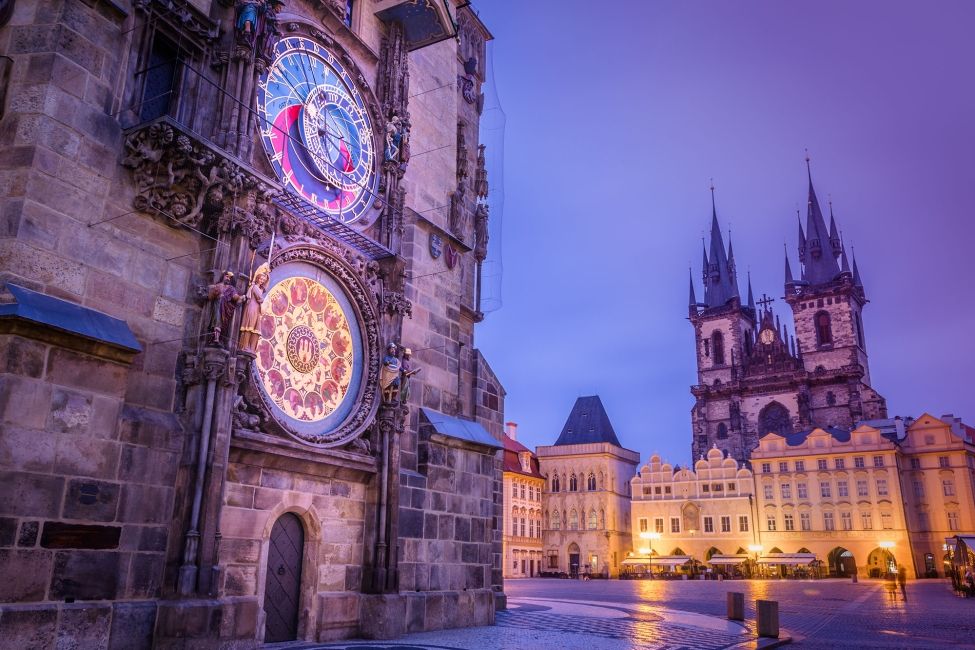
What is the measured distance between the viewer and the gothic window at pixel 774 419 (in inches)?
3228

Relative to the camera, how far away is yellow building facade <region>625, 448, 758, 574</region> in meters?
67.4

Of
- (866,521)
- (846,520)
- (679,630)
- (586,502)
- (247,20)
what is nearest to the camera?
(247,20)

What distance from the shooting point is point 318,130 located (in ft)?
41.4

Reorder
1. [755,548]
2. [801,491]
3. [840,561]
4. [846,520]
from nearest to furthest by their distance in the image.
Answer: [846,520] < [840,561] < [755,548] < [801,491]

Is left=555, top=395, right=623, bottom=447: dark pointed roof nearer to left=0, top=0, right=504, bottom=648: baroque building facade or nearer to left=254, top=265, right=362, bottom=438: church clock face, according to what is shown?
left=0, top=0, right=504, bottom=648: baroque building facade

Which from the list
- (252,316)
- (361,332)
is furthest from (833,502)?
(252,316)

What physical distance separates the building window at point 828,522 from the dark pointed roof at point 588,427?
2130cm

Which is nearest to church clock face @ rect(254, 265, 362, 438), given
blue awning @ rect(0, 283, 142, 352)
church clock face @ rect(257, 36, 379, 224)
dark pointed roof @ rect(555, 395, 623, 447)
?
church clock face @ rect(257, 36, 379, 224)

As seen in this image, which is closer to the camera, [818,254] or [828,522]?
[828,522]

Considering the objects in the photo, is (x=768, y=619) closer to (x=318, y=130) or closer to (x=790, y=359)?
(x=318, y=130)

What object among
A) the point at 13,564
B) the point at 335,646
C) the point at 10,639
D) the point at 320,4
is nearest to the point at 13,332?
the point at 13,564

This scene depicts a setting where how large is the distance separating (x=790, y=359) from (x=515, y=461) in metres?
36.1

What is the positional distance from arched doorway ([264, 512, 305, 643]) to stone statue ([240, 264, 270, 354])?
8.99ft

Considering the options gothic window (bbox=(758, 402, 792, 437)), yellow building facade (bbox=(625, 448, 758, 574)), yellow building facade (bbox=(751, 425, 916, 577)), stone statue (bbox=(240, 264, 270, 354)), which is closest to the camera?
stone statue (bbox=(240, 264, 270, 354))
